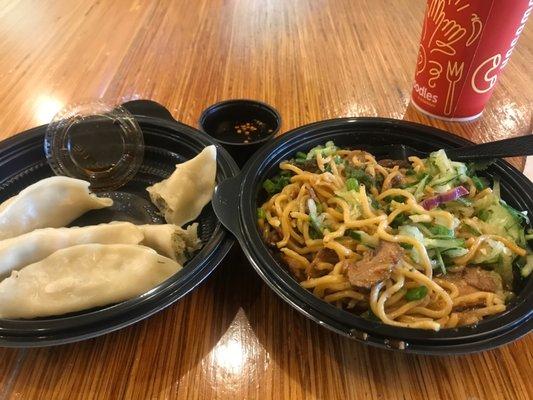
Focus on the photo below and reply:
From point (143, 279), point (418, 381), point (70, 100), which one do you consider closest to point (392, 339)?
point (418, 381)

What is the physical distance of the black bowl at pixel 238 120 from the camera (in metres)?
1.54

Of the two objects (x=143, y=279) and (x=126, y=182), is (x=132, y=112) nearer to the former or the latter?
(x=126, y=182)

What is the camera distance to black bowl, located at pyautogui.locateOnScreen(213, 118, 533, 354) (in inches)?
33.4

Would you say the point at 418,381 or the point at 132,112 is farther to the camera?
the point at 132,112

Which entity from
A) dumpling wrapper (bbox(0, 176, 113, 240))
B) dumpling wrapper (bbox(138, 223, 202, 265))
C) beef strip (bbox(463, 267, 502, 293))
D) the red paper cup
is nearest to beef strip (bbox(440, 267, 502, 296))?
beef strip (bbox(463, 267, 502, 293))

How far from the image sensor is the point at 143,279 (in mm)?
1045

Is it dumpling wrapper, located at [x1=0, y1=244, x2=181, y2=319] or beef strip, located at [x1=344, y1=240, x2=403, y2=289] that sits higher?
dumpling wrapper, located at [x1=0, y1=244, x2=181, y2=319]

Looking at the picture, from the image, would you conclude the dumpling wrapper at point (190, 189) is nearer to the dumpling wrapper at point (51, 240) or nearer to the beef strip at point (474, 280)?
the dumpling wrapper at point (51, 240)

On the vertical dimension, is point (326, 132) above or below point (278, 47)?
above

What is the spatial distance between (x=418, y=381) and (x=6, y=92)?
2.17m

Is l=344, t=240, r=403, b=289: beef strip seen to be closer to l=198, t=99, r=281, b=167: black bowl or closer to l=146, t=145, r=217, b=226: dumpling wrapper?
l=146, t=145, r=217, b=226: dumpling wrapper

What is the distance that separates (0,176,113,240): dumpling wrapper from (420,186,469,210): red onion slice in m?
1.03

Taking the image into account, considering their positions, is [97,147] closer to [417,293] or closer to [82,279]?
[82,279]

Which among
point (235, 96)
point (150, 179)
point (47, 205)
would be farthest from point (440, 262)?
point (235, 96)
